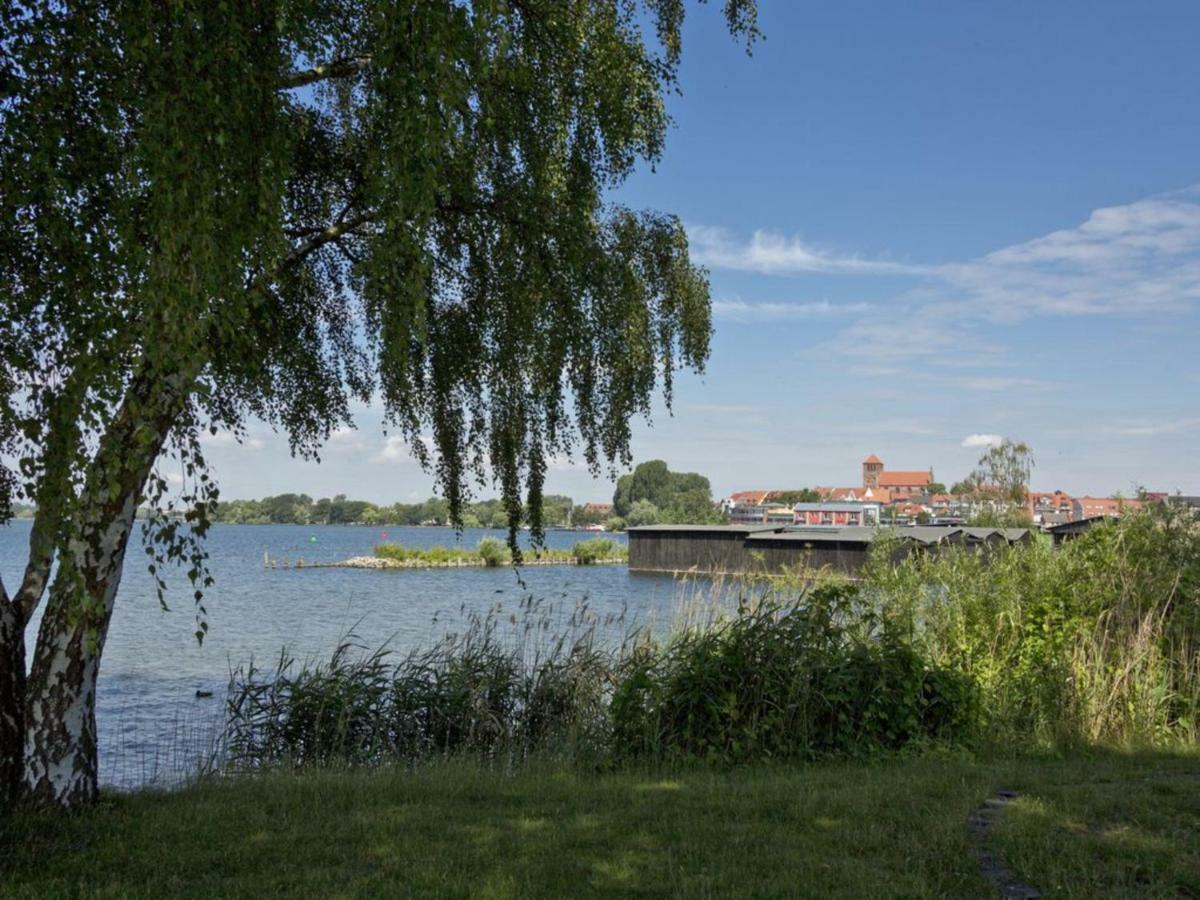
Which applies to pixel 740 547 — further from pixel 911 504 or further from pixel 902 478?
pixel 902 478

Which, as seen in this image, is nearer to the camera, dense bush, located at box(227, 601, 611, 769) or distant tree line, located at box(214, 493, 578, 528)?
dense bush, located at box(227, 601, 611, 769)

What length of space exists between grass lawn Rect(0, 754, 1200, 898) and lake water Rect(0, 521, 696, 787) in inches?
75.1

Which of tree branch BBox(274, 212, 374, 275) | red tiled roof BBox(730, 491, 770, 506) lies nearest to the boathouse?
tree branch BBox(274, 212, 374, 275)

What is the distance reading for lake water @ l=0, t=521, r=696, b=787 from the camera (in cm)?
1124

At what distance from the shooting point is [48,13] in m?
4.58

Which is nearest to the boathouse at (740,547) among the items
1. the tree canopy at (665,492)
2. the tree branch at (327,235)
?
the tree branch at (327,235)

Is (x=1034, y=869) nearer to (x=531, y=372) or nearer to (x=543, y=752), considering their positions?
(x=543, y=752)

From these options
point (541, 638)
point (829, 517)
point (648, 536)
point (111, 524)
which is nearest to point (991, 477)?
point (648, 536)

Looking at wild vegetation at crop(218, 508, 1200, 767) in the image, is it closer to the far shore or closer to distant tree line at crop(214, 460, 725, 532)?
the far shore

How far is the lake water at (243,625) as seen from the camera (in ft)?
36.9

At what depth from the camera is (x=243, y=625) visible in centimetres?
2584

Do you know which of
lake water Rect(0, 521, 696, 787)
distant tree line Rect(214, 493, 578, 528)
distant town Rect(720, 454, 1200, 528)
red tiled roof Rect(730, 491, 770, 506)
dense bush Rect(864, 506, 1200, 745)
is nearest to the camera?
dense bush Rect(864, 506, 1200, 745)

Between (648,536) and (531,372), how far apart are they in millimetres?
45876

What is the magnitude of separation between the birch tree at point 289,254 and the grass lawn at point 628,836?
115 cm
